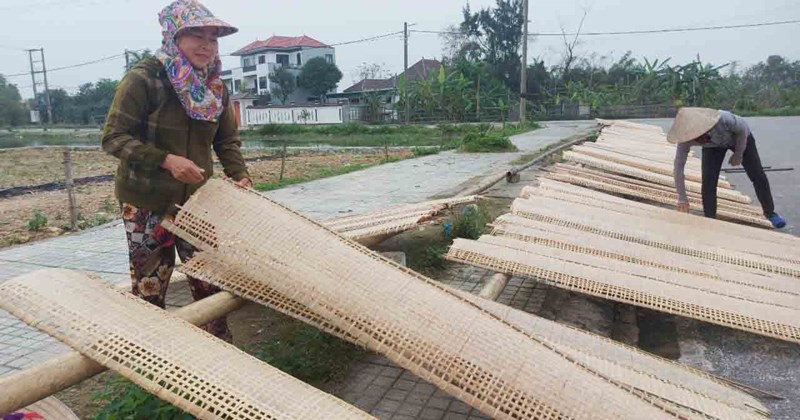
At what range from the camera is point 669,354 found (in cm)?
287

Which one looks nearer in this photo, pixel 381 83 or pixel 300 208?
pixel 300 208

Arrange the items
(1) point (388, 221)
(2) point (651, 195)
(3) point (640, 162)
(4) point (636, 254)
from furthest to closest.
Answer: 1. (3) point (640, 162)
2. (2) point (651, 195)
3. (1) point (388, 221)
4. (4) point (636, 254)

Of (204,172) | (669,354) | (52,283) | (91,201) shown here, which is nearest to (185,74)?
(204,172)

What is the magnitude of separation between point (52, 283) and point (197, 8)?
3.55 ft

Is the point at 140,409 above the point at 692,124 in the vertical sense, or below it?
below

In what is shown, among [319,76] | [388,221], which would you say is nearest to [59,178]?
[388,221]

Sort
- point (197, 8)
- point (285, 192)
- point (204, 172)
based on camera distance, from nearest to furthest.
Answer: point (197, 8), point (204, 172), point (285, 192)

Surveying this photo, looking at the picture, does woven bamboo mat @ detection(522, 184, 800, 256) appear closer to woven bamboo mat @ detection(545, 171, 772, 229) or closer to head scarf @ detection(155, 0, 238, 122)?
woven bamboo mat @ detection(545, 171, 772, 229)

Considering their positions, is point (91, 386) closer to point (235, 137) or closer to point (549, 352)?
point (235, 137)

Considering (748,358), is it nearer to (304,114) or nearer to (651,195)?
(651,195)

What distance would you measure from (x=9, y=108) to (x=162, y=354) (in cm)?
6384

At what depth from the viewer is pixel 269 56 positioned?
5838cm

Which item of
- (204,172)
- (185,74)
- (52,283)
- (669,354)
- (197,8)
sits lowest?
(669,354)

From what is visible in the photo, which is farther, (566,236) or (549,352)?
(566,236)
